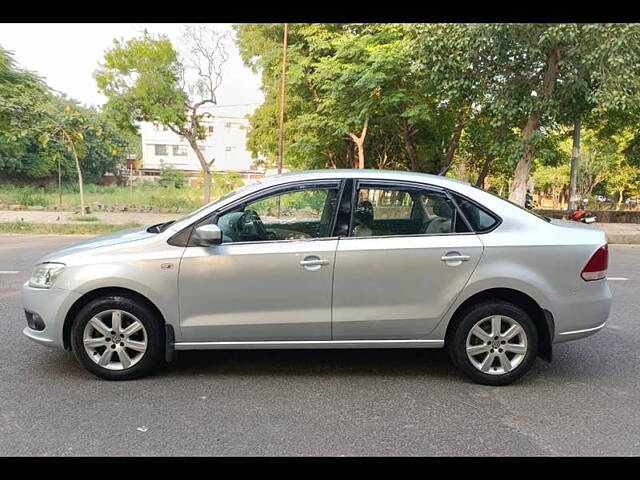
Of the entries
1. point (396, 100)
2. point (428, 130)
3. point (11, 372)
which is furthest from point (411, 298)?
point (428, 130)

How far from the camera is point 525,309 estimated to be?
11.7 ft

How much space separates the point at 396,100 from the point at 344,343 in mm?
13231

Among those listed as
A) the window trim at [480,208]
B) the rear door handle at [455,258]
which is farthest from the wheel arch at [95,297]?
the window trim at [480,208]

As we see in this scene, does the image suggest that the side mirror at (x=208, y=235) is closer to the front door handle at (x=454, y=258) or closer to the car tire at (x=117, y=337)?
the car tire at (x=117, y=337)

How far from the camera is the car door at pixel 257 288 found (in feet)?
11.2

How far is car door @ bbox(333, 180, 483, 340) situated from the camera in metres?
3.44

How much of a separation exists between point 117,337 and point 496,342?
2.90 metres

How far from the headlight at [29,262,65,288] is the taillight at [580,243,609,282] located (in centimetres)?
399

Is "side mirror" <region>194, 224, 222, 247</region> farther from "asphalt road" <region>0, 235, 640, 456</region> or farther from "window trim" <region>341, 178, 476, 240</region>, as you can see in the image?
"asphalt road" <region>0, 235, 640, 456</region>

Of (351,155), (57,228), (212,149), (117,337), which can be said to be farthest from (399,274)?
(212,149)

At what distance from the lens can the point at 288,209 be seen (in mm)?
3908

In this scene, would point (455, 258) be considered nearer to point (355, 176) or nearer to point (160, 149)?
point (355, 176)

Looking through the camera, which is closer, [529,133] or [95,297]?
[95,297]

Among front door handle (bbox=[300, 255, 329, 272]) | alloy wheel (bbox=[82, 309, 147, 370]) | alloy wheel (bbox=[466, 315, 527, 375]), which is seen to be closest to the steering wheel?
front door handle (bbox=[300, 255, 329, 272])
